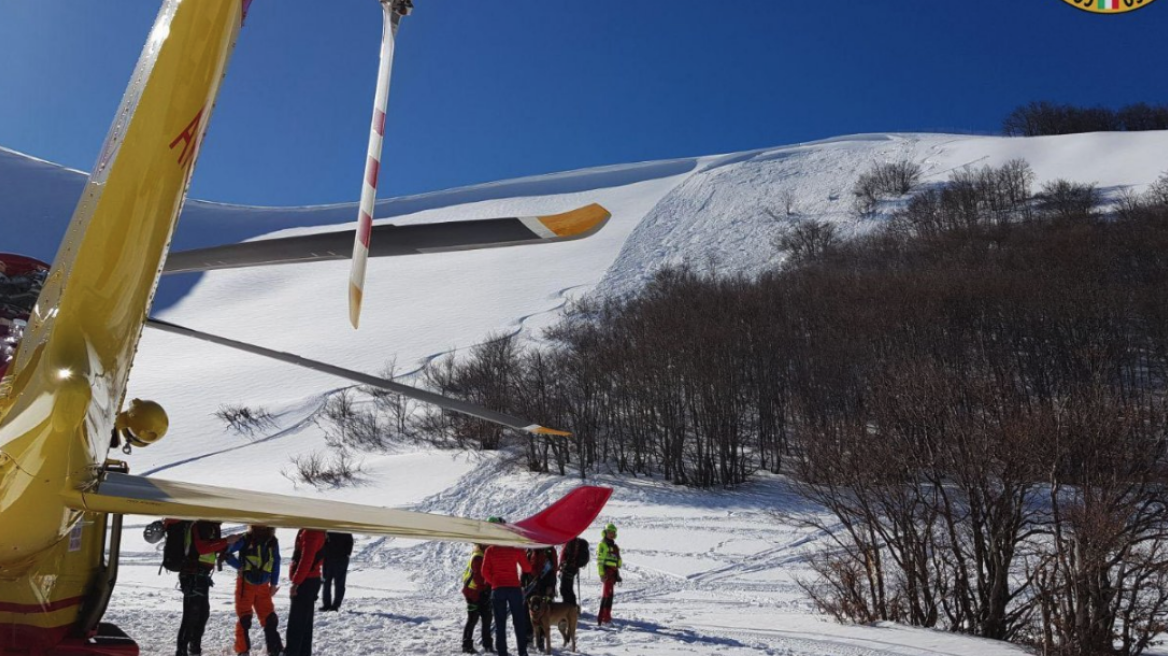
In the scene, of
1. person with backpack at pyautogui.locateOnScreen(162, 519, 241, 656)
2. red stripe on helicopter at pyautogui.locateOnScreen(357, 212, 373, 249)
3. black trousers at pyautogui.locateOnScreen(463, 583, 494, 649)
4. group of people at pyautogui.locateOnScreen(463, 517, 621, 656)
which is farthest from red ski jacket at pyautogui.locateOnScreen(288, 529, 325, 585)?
red stripe on helicopter at pyautogui.locateOnScreen(357, 212, 373, 249)

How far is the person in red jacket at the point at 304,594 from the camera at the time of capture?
6.80m

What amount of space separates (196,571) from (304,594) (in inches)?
52.9

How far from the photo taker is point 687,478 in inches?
1183

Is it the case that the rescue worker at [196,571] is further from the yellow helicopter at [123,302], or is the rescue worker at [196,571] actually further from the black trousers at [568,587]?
the yellow helicopter at [123,302]

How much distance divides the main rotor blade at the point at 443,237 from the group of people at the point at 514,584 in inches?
169

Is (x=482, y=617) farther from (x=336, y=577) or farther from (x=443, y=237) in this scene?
(x=443, y=237)

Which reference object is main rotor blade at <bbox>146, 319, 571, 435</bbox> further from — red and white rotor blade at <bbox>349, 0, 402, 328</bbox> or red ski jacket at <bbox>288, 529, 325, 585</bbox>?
red ski jacket at <bbox>288, 529, 325, 585</bbox>

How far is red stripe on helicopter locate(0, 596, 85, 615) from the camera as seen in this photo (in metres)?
3.01

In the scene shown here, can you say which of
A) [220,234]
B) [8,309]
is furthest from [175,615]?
[220,234]

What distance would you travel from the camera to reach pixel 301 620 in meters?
6.84

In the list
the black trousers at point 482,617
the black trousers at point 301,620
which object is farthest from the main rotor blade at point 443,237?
the black trousers at point 482,617

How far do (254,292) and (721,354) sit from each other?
148ft

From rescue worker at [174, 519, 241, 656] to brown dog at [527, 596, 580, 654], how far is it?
3.56m

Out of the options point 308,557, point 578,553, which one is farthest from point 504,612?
point 578,553
